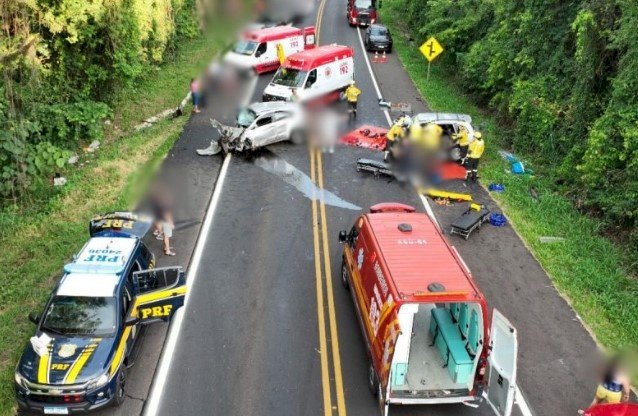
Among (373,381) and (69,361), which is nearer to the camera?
(69,361)

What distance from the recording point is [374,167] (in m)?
17.7

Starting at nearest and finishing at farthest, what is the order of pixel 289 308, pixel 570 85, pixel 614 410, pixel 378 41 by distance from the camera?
pixel 614 410 < pixel 289 308 < pixel 570 85 < pixel 378 41

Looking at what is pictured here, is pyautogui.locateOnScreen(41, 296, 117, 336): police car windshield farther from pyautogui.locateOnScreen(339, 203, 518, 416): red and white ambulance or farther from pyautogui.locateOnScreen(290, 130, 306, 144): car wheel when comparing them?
pyautogui.locateOnScreen(290, 130, 306, 144): car wheel

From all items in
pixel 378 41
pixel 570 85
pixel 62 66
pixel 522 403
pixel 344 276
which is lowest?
pixel 378 41

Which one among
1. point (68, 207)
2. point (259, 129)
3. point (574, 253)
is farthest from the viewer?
point (259, 129)

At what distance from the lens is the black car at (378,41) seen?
33.2m

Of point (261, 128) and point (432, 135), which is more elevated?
point (432, 135)

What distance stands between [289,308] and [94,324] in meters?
3.73

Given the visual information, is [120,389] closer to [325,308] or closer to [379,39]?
[325,308]

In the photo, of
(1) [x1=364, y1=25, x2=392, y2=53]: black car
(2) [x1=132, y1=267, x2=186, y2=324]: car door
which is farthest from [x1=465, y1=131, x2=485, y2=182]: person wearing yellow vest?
(1) [x1=364, y1=25, x2=392, y2=53]: black car

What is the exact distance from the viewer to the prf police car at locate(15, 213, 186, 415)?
871 cm

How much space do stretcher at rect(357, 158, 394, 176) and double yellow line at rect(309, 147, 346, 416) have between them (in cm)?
137

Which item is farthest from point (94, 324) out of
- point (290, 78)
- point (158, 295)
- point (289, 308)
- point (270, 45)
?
point (270, 45)

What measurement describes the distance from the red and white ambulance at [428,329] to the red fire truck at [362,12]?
1220 inches
